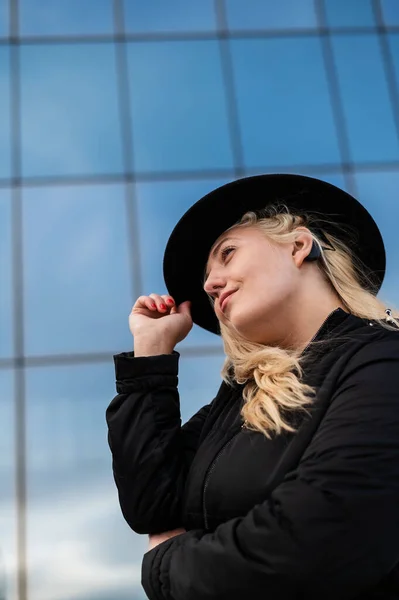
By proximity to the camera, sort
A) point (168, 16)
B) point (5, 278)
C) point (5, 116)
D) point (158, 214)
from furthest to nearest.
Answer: point (168, 16) < point (5, 116) < point (158, 214) < point (5, 278)

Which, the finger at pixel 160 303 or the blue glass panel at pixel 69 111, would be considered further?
the blue glass panel at pixel 69 111

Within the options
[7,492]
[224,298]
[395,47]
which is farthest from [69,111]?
[224,298]

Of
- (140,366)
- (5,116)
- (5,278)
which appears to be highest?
(5,116)

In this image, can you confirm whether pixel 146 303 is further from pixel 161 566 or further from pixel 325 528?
pixel 325 528

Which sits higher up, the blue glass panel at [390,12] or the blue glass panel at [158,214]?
the blue glass panel at [390,12]

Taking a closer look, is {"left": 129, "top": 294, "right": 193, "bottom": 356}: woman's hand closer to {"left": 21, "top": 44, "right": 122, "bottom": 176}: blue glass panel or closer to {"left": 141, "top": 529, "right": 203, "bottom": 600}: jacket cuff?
{"left": 141, "top": 529, "right": 203, "bottom": 600}: jacket cuff

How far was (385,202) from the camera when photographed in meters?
5.37

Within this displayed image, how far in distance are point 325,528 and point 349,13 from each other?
5.84 metres

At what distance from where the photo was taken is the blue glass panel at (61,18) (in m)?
5.71

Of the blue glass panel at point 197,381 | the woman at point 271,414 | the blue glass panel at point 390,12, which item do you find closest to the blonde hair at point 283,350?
the woman at point 271,414

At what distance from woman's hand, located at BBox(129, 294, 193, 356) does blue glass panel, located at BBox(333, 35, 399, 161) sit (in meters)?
4.19

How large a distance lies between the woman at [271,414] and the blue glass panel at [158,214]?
3.42m

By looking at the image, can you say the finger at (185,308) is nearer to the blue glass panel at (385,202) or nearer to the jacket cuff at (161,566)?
the jacket cuff at (161,566)

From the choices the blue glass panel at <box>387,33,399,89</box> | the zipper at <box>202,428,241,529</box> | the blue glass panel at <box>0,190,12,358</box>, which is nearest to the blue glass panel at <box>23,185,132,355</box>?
the blue glass panel at <box>0,190,12,358</box>
